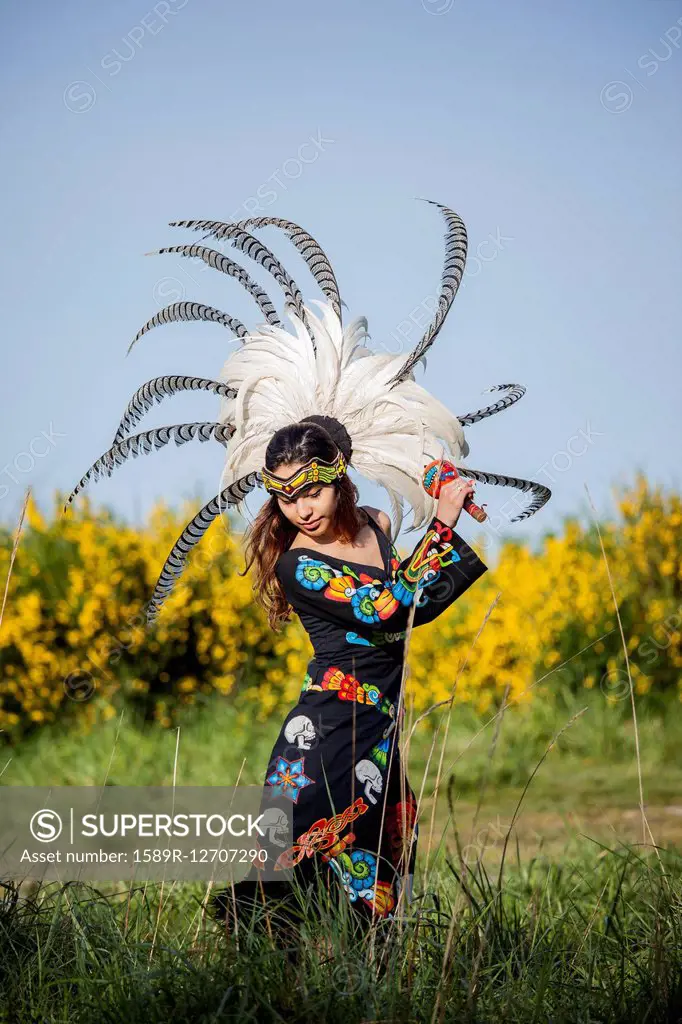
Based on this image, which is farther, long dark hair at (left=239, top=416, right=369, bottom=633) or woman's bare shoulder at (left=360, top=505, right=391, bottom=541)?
woman's bare shoulder at (left=360, top=505, right=391, bottom=541)

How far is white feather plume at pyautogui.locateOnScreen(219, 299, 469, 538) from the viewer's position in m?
2.87

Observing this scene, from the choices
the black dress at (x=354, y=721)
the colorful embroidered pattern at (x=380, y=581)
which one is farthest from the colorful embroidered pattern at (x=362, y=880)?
the colorful embroidered pattern at (x=380, y=581)

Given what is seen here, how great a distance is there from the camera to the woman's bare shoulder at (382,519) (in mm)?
3008

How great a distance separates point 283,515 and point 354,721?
71 cm

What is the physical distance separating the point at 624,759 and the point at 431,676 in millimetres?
1556

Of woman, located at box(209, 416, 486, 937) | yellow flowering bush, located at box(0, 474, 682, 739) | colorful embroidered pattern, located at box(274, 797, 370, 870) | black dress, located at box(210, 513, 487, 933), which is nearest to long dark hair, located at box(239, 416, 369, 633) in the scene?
woman, located at box(209, 416, 486, 937)

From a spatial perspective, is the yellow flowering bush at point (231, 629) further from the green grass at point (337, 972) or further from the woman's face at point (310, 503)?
the green grass at point (337, 972)

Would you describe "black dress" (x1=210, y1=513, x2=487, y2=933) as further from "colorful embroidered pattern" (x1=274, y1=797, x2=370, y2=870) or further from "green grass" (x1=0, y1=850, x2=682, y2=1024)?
"green grass" (x1=0, y1=850, x2=682, y2=1024)

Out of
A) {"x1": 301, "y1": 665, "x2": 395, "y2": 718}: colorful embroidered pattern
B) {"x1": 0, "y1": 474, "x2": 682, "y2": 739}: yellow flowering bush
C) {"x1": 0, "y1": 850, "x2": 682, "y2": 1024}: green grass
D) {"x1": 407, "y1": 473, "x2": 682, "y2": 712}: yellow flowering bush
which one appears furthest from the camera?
{"x1": 407, "y1": 473, "x2": 682, "y2": 712}: yellow flowering bush

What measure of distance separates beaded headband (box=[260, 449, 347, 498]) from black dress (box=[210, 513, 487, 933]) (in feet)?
0.62

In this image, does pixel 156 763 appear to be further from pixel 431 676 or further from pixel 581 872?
pixel 581 872

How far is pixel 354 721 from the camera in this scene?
2443 millimetres

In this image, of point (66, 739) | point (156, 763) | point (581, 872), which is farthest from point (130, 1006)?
point (66, 739)

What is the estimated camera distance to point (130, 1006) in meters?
2.08
